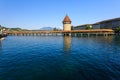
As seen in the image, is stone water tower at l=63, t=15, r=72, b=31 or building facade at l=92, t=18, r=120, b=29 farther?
stone water tower at l=63, t=15, r=72, b=31

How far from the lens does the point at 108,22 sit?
100062 millimetres

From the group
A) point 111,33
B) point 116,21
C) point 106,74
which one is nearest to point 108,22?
point 116,21

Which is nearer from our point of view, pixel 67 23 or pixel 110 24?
pixel 67 23

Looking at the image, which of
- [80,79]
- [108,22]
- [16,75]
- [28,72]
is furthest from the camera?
[108,22]

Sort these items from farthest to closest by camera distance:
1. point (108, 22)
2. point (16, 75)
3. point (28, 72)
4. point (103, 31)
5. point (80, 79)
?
point (108, 22) < point (103, 31) < point (28, 72) < point (16, 75) < point (80, 79)

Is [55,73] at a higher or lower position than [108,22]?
lower

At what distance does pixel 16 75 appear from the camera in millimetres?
10289

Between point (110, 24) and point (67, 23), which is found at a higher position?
point (67, 23)

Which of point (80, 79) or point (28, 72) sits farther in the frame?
point (28, 72)

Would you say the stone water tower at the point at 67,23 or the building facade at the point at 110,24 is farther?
the stone water tower at the point at 67,23

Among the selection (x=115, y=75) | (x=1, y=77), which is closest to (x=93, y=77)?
(x=115, y=75)

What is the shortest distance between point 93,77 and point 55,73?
274 cm

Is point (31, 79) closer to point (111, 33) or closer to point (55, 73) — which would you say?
point (55, 73)

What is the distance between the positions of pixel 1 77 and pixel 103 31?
73.6 m
